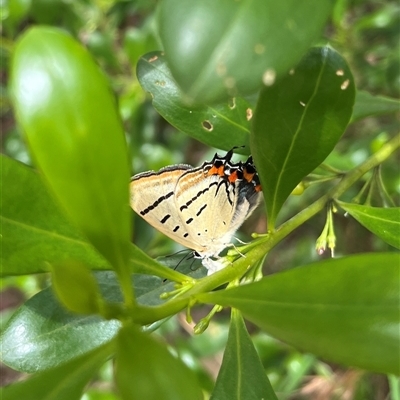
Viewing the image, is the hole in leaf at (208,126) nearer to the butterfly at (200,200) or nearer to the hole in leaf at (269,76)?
the butterfly at (200,200)

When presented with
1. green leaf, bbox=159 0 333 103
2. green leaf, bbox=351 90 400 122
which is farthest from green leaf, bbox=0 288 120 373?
→ green leaf, bbox=351 90 400 122

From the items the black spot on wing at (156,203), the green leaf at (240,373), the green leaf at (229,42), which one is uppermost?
the green leaf at (229,42)

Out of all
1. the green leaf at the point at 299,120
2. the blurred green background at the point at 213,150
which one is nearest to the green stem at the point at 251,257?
the green leaf at the point at 299,120

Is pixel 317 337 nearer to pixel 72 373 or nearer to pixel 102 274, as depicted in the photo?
pixel 72 373

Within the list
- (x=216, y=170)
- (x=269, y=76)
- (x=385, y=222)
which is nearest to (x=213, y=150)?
(x=216, y=170)

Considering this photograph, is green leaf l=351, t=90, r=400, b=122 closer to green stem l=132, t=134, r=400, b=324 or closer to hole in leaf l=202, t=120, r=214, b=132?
green stem l=132, t=134, r=400, b=324

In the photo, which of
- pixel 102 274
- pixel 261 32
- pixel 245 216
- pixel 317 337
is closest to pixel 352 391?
pixel 245 216
